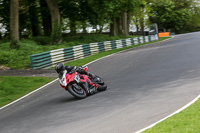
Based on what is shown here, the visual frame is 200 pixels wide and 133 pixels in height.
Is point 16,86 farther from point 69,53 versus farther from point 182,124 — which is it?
point 182,124

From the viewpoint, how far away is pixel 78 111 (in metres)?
8.88

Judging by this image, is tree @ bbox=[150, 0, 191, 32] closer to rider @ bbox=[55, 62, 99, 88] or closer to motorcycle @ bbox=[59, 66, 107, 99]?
motorcycle @ bbox=[59, 66, 107, 99]

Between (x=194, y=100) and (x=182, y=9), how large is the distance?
7693 centimetres

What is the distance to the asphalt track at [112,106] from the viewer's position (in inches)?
280

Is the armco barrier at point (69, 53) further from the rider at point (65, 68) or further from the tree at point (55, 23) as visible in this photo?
the rider at point (65, 68)

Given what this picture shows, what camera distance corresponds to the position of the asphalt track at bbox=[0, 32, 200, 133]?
712 cm

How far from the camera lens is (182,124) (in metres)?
5.89

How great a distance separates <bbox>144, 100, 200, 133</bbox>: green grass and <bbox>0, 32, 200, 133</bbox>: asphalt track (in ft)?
1.60

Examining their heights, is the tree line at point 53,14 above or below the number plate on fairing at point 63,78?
above

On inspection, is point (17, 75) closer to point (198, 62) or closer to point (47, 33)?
point (198, 62)

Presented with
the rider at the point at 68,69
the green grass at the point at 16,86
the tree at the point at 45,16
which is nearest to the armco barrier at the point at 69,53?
the green grass at the point at 16,86

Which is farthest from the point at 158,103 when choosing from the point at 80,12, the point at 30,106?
the point at 80,12

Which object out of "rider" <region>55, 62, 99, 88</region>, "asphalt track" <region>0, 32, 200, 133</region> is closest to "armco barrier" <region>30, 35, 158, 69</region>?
"asphalt track" <region>0, 32, 200, 133</region>

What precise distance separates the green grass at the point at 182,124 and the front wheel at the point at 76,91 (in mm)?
4530
